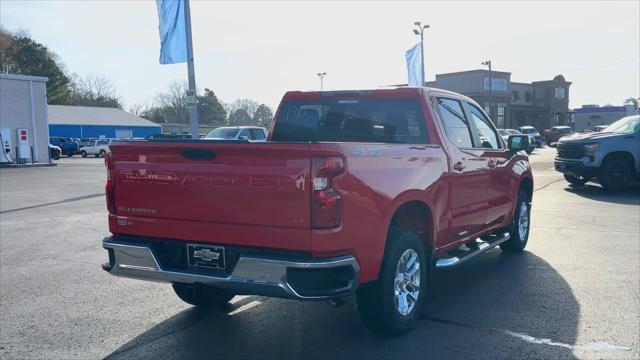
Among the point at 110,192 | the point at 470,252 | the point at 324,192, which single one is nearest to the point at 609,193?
the point at 470,252

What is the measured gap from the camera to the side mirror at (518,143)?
6926 millimetres

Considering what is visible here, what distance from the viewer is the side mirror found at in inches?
273

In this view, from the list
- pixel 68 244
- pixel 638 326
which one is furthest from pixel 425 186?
pixel 68 244

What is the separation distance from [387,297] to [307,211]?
109 cm

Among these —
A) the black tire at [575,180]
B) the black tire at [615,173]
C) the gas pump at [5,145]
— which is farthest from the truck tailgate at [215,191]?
the gas pump at [5,145]

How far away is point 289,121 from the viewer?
6.11 m

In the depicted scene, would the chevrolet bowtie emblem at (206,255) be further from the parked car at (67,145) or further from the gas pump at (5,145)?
the parked car at (67,145)

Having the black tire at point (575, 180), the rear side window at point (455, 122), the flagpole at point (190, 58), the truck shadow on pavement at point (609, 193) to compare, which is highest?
the flagpole at point (190, 58)

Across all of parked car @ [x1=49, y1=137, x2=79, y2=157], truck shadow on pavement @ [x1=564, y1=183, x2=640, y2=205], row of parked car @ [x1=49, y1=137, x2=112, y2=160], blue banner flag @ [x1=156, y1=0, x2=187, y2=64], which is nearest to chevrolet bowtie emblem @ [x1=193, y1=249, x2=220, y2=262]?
truck shadow on pavement @ [x1=564, y1=183, x2=640, y2=205]

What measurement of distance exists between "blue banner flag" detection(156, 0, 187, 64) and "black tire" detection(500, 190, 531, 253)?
10885 millimetres

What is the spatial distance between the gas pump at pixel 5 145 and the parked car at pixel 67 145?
16865 millimetres

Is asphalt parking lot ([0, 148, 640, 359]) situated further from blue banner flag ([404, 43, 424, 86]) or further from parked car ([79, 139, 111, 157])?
parked car ([79, 139, 111, 157])

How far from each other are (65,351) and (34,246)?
475 cm

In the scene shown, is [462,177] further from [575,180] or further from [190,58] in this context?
[575,180]
